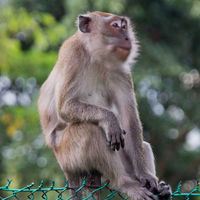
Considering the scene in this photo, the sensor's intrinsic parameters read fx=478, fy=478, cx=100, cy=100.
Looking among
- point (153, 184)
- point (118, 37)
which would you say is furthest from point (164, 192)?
point (118, 37)

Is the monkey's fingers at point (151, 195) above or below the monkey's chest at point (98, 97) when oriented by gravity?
below

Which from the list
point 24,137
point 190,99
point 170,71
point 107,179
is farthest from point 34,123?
point 107,179

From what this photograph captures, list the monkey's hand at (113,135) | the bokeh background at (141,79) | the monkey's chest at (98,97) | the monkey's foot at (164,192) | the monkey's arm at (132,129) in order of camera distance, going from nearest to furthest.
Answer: the monkey's foot at (164,192)
the monkey's hand at (113,135)
the monkey's arm at (132,129)
the monkey's chest at (98,97)
the bokeh background at (141,79)

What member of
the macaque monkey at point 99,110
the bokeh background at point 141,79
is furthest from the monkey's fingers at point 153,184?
the bokeh background at point 141,79

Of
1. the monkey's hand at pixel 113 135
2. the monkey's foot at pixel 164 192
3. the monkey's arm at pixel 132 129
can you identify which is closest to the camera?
the monkey's foot at pixel 164 192

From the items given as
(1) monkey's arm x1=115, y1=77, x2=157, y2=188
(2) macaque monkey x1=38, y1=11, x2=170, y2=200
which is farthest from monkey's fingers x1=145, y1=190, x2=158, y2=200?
(1) monkey's arm x1=115, y1=77, x2=157, y2=188

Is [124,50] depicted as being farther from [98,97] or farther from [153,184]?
[153,184]

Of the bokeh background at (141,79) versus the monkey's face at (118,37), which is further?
the bokeh background at (141,79)

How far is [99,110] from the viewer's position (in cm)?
492

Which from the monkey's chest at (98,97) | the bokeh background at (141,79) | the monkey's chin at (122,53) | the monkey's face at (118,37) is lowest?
the bokeh background at (141,79)

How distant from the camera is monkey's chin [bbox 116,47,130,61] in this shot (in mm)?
5047

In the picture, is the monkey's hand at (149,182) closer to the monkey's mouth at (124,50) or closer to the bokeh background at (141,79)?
the monkey's mouth at (124,50)

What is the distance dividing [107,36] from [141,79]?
6911 millimetres

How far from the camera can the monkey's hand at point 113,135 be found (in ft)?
15.3
